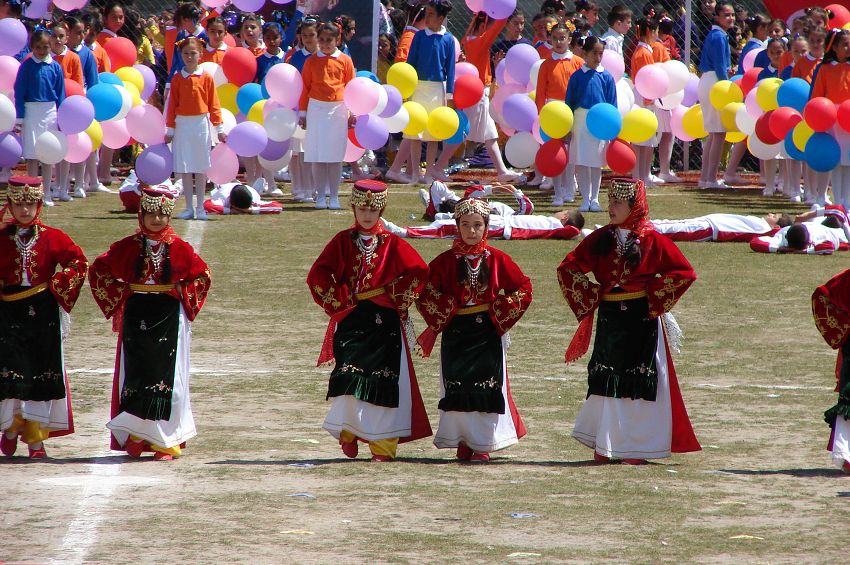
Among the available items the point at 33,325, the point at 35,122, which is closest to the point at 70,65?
the point at 35,122

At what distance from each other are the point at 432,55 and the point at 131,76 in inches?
140

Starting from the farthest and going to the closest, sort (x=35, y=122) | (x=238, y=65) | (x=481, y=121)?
1. (x=481, y=121)
2. (x=238, y=65)
3. (x=35, y=122)

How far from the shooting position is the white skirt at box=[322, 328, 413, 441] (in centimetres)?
661

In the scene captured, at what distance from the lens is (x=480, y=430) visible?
6664 millimetres

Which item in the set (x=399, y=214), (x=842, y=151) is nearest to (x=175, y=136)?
(x=399, y=214)

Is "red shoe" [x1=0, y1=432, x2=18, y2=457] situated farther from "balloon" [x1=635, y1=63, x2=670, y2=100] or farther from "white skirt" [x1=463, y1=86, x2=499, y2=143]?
"white skirt" [x1=463, y1=86, x2=499, y2=143]

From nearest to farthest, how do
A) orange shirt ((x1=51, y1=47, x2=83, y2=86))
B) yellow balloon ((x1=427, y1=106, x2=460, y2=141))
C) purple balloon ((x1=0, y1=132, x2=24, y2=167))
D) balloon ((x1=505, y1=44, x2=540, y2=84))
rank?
purple balloon ((x1=0, y1=132, x2=24, y2=167)) < orange shirt ((x1=51, y1=47, x2=83, y2=86)) < yellow balloon ((x1=427, y1=106, x2=460, y2=141)) < balloon ((x1=505, y1=44, x2=540, y2=84))

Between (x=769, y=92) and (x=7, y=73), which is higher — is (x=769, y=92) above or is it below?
above

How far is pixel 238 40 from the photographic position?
1830cm

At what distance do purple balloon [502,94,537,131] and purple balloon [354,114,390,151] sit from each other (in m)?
1.60

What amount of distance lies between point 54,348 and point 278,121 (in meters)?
9.13

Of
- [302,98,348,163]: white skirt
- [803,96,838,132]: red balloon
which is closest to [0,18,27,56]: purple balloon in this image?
[302,98,348,163]: white skirt

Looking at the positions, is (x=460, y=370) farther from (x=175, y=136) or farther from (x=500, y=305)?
(x=175, y=136)

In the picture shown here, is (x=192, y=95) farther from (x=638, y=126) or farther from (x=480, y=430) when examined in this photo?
(x=480, y=430)
